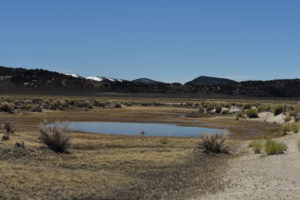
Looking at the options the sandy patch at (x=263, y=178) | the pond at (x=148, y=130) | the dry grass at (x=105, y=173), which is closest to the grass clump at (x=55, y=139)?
the dry grass at (x=105, y=173)

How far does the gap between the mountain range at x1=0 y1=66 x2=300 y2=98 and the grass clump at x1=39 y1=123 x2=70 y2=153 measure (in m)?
111

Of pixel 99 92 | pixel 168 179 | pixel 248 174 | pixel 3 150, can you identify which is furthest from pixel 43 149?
pixel 99 92

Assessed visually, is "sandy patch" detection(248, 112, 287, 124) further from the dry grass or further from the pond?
the dry grass

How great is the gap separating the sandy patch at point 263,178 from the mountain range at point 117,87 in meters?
112

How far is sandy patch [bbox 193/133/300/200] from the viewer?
867 centimetres

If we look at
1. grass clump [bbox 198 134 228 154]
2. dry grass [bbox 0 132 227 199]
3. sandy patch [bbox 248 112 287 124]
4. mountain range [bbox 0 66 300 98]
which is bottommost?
dry grass [bbox 0 132 227 199]

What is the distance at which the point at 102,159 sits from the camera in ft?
41.7

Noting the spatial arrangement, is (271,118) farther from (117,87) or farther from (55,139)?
(117,87)

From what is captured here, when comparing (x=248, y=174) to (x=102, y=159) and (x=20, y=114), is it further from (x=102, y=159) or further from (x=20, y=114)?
(x=20, y=114)

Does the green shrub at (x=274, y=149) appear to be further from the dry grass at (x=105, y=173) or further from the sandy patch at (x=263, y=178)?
the dry grass at (x=105, y=173)

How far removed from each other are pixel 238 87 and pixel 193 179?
13414 centimetres

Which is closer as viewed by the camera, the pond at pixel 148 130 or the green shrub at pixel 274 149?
the green shrub at pixel 274 149

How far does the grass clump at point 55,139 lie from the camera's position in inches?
537

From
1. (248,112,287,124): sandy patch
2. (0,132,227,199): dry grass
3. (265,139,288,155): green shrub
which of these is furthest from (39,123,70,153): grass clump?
(248,112,287,124): sandy patch
